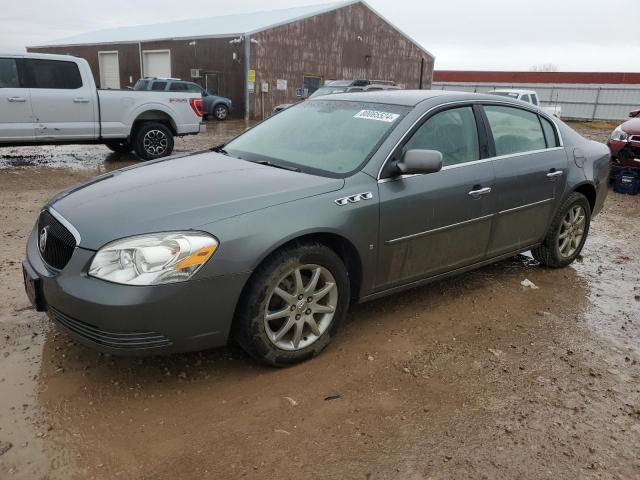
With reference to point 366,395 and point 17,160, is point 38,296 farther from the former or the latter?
point 17,160

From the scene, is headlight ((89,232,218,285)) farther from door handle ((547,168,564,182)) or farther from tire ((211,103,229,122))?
tire ((211,103,229,122))

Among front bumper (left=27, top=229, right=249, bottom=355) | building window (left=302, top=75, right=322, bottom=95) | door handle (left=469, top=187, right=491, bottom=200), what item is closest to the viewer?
front bumper (left=27, top=229, right=249, bottom=355)

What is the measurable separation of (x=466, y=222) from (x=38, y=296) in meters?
2.78

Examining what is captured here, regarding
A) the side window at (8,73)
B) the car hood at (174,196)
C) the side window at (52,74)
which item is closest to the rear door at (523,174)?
the car hood at (174,196)

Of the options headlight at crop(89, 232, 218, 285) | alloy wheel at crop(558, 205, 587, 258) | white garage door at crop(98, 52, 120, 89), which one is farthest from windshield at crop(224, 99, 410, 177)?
white garage door at crop(98, 52, 120, 89)

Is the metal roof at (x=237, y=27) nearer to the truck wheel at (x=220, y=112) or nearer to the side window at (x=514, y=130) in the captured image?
the truck wheel at (x=220, y=112)

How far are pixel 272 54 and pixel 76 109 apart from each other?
56.8ft

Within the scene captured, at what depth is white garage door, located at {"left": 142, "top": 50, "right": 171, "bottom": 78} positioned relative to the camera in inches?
1117

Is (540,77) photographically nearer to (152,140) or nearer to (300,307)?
(152,140)

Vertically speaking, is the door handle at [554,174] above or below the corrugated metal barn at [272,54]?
below

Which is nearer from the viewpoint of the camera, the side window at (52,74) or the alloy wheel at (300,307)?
the alloy wheel at (300,307)

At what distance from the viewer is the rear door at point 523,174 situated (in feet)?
13.6

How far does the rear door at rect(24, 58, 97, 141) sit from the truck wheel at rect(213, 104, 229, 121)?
45.1ft

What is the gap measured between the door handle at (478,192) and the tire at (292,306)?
1.23 metres
